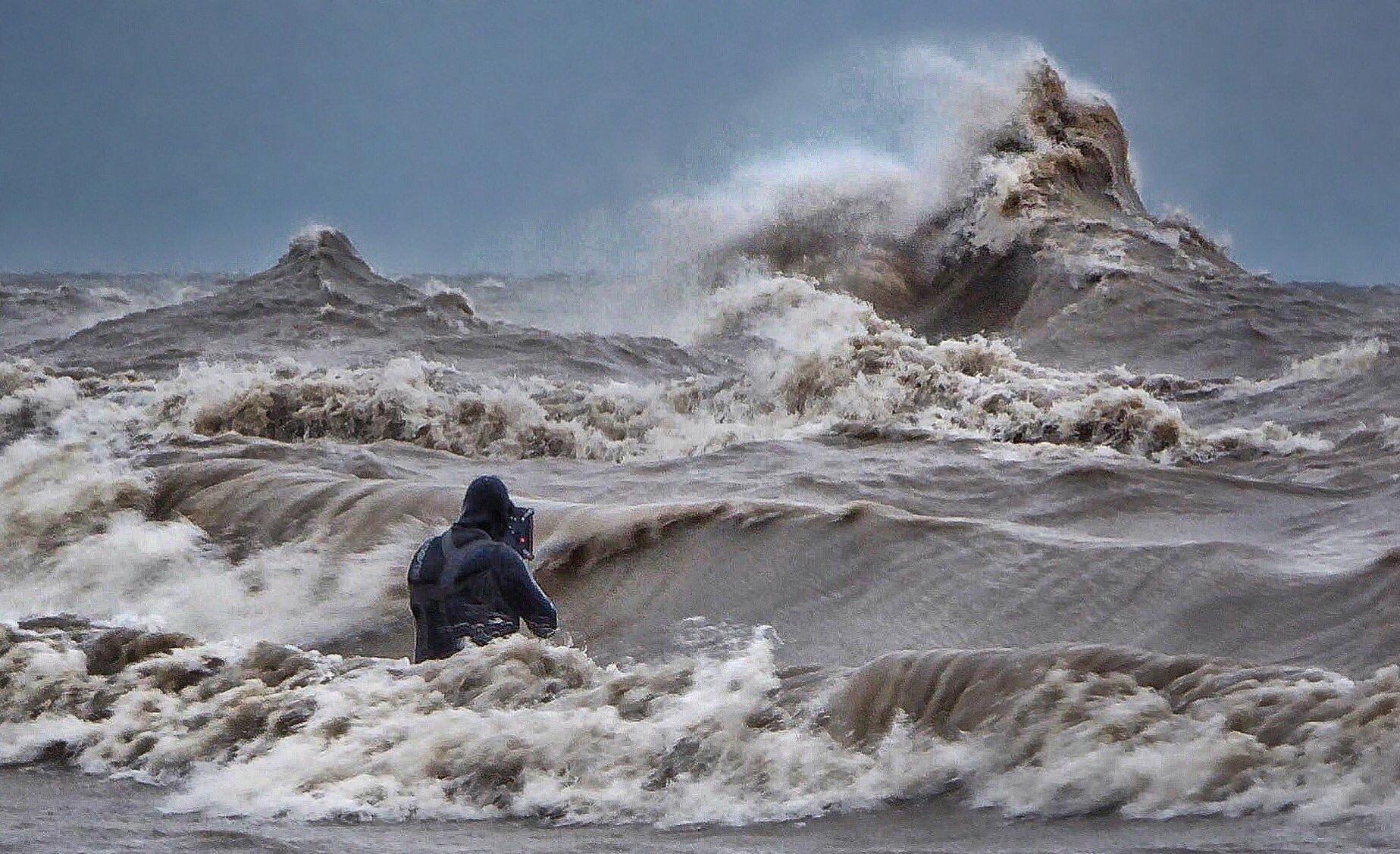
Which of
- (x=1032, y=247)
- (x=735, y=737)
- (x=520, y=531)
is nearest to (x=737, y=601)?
(x=520, y=531)

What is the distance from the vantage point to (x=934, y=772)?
4637mm

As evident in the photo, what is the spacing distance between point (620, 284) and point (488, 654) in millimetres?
20202

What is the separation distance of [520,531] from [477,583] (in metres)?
0.27

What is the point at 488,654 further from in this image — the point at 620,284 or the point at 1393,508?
the point at 620,284

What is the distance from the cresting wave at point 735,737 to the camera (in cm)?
435

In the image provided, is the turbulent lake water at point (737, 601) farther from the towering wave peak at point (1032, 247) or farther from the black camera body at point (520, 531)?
the towering wave peak at point (1032, 247)

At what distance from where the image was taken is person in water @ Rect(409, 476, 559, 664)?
5.71 meters

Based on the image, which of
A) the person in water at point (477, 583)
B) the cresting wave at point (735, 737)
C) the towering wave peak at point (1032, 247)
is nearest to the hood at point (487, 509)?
the person in water at point (477, 583)

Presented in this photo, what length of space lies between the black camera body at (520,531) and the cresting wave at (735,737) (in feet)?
1.19

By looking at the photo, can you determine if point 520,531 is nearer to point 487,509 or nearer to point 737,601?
point 487,509

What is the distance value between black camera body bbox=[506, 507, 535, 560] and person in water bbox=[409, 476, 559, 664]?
32mm

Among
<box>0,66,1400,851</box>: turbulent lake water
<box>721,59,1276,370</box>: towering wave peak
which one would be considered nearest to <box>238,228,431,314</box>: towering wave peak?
<box>0,66,1400,851</box>: turbulent lake water

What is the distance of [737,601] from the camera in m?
6.92

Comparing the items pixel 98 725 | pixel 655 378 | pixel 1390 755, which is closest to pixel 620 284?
pixel 655 378
